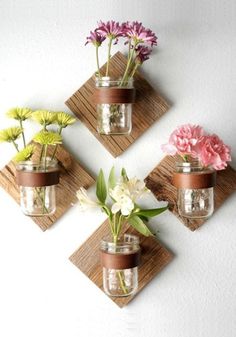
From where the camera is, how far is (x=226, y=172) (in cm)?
116

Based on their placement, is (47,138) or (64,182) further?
(64,182)

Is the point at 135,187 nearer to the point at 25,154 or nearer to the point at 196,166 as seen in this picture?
the point at 196,166

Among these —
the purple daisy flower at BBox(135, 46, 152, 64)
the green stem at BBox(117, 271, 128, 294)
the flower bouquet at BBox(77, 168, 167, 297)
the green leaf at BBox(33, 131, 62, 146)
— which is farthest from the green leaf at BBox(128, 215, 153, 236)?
the purple daisy flower at BBox(135, 46, 152, 64)

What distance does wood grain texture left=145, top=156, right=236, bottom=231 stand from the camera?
1.17 meters

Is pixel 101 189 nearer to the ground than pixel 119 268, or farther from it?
farther from it

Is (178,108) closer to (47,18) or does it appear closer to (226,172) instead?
(226,172)

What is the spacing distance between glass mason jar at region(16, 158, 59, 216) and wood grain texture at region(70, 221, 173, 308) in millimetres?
128

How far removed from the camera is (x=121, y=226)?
1174 mm

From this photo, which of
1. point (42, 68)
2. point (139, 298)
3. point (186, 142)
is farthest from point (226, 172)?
point (42, 68)

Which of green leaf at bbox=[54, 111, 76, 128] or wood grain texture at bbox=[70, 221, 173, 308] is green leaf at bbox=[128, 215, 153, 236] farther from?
green leaf at bbox=[54, 111, 76, 128]

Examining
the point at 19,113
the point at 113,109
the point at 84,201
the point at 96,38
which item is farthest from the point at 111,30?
the point at 84,201

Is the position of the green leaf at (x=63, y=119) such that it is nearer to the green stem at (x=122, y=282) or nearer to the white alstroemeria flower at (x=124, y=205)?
the white alstroemeria flower at (x=124, y=205)

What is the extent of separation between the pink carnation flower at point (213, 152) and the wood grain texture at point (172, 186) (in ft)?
0.30

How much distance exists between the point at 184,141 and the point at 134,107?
6.9 inches
